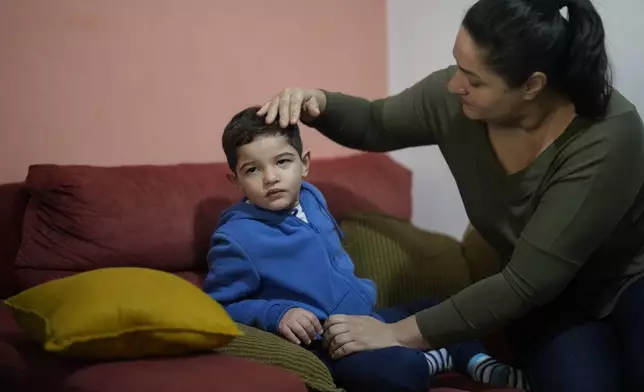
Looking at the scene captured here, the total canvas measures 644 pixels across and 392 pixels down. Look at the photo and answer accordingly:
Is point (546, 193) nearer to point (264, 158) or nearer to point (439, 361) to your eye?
point (439, 361)

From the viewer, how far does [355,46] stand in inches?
94.9

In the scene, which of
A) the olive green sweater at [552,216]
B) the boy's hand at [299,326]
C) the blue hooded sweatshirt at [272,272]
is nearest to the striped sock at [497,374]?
the olive green sweater at [552,216]

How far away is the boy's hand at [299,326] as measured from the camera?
1.42 m

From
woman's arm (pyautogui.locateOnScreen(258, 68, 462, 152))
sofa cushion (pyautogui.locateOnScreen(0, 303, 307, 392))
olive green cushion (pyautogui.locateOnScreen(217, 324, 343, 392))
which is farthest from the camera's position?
woman's arm (pyautogui.locateOnScreen(258, 68, 462, 152))

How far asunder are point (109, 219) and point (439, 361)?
77 cm

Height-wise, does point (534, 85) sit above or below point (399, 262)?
above

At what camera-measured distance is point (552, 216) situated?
1.41 m

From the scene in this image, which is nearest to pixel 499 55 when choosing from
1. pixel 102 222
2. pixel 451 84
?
pixel 451 84

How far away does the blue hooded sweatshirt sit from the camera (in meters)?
1.50

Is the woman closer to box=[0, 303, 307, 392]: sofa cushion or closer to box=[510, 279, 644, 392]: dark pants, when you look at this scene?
box=[510, 279, 644, 392]: dark pants

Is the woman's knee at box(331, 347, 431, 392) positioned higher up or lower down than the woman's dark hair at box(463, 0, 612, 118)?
lower down

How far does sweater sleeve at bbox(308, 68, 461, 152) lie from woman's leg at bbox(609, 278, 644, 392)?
0.50 m

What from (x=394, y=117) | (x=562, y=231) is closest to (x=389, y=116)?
(x=394, y=117)

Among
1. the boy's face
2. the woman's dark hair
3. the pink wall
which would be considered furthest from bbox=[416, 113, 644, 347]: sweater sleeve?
the pink wall
